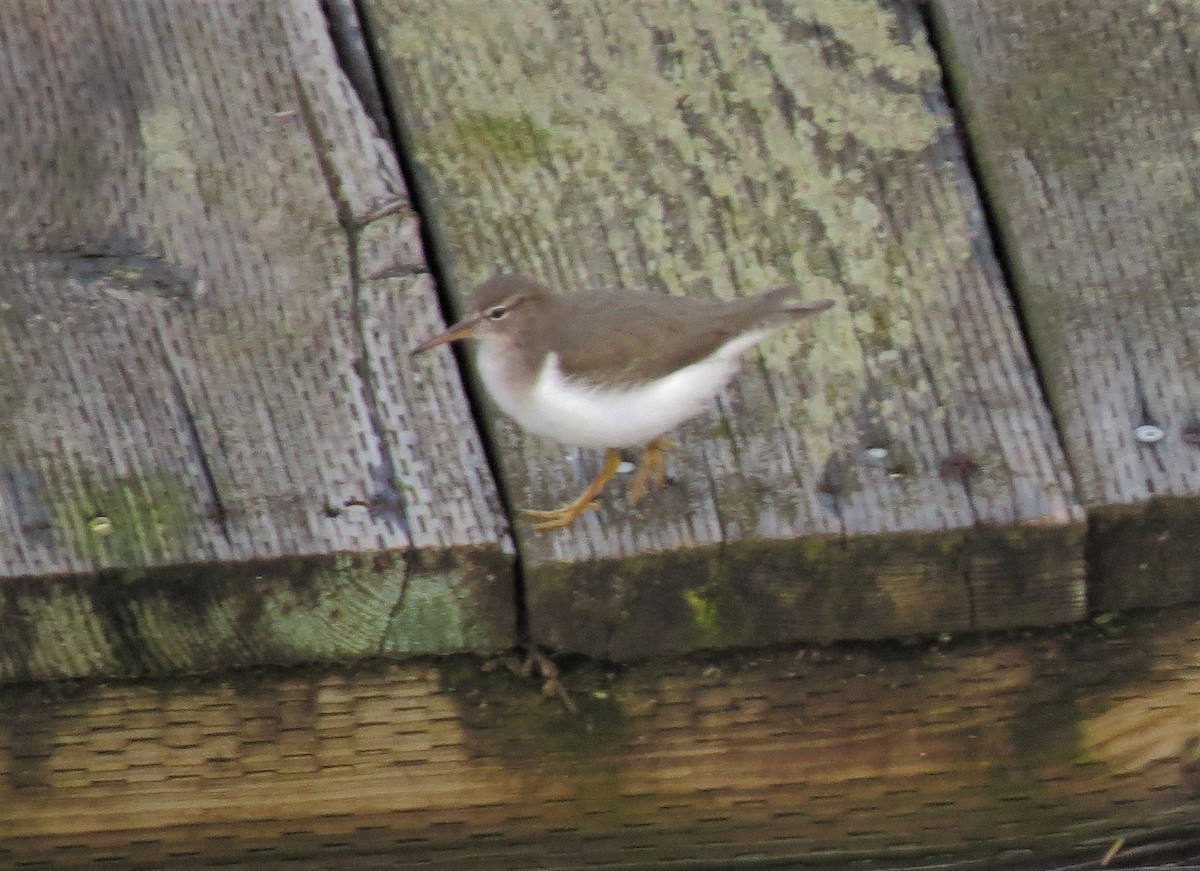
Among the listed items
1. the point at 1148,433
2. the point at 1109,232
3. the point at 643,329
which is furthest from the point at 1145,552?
the point at 643,329

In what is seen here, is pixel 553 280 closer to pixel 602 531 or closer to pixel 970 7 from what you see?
pixel 602 531

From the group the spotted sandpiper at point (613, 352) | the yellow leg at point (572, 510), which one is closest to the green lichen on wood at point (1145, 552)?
the spotted sandpiper at point (613, 352)

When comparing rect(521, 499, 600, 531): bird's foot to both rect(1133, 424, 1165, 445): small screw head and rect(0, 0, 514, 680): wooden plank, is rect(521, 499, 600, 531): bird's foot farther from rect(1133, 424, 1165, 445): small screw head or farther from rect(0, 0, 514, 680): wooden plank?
rect(1133, 424, 1165, 445): small screw head

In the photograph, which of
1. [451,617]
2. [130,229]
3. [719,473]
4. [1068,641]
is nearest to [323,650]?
[451,617]

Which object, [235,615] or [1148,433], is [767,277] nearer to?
[1148,433]

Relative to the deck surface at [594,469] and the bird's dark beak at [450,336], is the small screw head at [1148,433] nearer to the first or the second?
the deck surface at [594,469]

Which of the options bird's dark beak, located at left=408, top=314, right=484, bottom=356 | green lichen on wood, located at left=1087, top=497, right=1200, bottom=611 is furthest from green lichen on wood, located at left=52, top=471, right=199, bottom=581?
green lichen on wood, located at left=1087, top=497, right=1200, bottom=611

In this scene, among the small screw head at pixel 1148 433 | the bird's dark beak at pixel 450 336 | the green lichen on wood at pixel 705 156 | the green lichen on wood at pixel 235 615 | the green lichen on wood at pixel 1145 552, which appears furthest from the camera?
the green lichen on wood at pixel 705 156

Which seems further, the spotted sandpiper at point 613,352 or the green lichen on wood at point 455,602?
the spotted sandpiper at point 613,352
